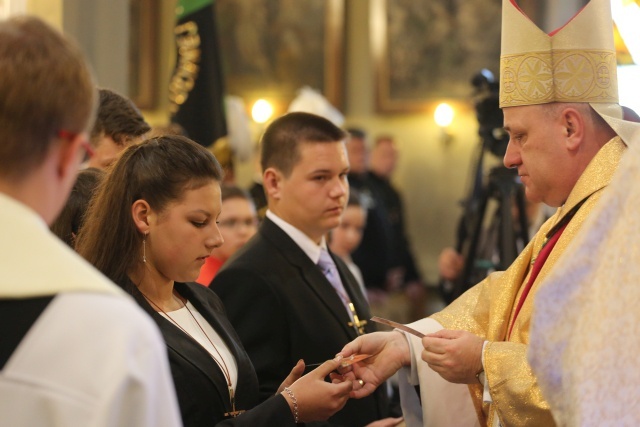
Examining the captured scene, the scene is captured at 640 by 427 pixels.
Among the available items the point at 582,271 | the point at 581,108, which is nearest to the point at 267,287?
the point at 581,108

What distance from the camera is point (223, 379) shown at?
2361 mm

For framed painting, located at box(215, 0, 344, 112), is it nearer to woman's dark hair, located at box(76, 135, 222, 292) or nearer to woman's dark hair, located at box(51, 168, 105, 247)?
woman's dark hair, located at box(51, 168, 105, 247)

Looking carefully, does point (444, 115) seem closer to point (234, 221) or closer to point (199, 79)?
point (199, 79)

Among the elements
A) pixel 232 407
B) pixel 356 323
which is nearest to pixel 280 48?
pixel 356 323

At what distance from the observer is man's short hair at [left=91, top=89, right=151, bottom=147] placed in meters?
3.03

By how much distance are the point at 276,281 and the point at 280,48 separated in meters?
8.09

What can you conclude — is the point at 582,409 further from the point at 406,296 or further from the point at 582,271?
the point at 406,296

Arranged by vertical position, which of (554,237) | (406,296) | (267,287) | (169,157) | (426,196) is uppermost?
(169,157)

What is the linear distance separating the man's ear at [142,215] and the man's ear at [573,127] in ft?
3.94

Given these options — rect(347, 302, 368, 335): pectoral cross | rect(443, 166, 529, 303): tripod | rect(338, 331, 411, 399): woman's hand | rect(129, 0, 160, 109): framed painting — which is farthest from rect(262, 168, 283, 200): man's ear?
rect(129, 0, 160, 109): framed painting

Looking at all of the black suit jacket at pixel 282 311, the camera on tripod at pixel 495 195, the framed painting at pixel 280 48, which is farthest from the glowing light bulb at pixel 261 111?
the black suit jacket at pixel 282 311

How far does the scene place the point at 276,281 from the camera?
309cm

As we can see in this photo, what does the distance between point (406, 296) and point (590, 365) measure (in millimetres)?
7362

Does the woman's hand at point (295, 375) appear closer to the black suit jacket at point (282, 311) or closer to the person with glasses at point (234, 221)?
the black suit jacket at point (282, 311)
